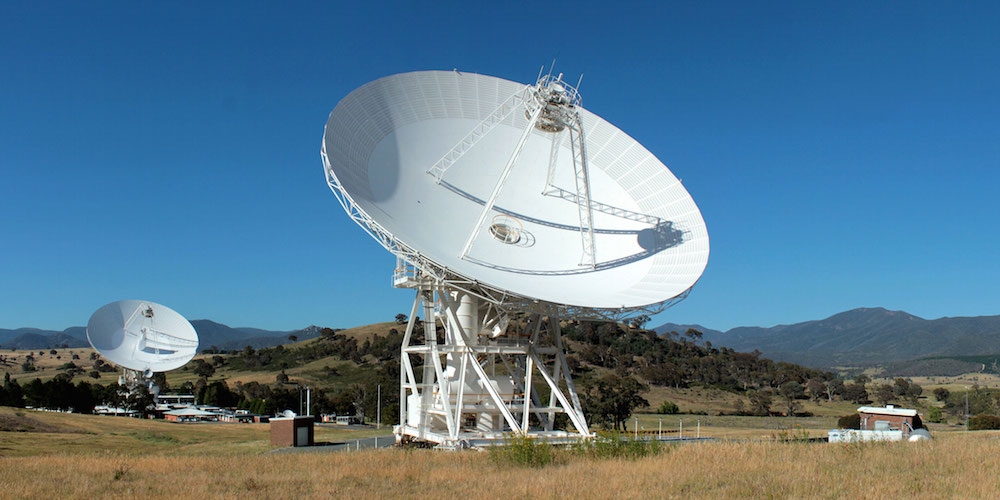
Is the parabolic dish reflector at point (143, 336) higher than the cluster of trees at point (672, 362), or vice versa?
the parabolic dish reflector at point (143, 336)

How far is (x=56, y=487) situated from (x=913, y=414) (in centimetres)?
3778

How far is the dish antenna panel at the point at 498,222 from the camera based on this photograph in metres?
29.2

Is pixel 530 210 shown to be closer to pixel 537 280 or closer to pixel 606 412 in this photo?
pixel 537 280

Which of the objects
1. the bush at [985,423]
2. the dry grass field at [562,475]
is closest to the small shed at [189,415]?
the dry grass field at [562,475]

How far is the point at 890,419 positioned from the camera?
40438 millimetres

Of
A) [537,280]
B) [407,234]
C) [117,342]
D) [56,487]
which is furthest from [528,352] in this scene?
[117,342]

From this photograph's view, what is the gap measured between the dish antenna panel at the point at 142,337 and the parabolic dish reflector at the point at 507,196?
148 ft

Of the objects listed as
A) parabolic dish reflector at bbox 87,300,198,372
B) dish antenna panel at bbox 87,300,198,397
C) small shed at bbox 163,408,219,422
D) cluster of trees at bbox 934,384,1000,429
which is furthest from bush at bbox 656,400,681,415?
parabolic dish reflector at bbox 87,300,198,372

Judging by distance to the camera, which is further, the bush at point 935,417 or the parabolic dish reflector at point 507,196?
the bush at point 935,417

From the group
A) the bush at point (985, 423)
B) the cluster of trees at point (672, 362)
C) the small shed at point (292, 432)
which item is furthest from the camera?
the cluster of trees at point (672, 362)

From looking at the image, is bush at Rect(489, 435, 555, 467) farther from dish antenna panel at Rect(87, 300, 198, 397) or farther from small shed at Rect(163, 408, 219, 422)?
small shed at Rect(163, 408, 219, 422)

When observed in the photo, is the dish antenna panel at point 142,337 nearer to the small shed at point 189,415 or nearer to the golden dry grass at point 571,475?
the small shed at point 189,415

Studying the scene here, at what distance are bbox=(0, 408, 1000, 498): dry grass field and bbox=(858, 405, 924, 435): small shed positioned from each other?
17533 millimetres

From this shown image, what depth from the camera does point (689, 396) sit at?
93375mm
